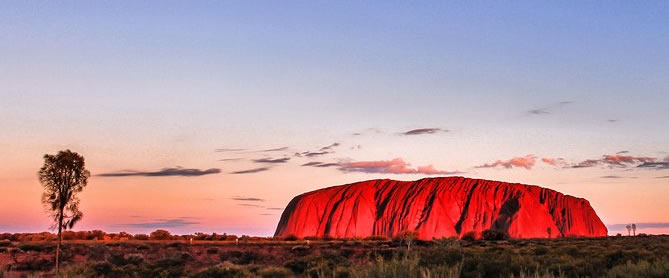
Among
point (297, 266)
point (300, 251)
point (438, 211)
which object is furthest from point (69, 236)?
point (438, 211)

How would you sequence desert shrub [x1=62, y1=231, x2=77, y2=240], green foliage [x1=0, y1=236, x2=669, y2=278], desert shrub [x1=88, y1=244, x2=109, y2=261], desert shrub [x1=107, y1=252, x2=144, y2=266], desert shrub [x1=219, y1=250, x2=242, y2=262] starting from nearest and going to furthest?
green foliage [x1=0, y1=236, x2=669, y2=278] < desert shrub [x1=107, y1=252, x2=144, y2=266] < desert shrub [x1=88, y1=244, x2=109, y2=261] < desert shrub [x1=219, y1=250, x2=242, y2=262] < desert shrub [x1=62, y1=231, x2=77, y2=240]

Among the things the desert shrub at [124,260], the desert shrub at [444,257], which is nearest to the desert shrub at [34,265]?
the desert shrub at [124,260]

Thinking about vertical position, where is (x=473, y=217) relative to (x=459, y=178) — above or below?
below

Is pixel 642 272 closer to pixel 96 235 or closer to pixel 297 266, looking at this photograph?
pixel 297 266

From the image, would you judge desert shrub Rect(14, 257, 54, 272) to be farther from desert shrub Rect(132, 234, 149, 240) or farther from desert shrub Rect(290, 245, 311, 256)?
desert shrub Rect(132, 234, 149, 240)

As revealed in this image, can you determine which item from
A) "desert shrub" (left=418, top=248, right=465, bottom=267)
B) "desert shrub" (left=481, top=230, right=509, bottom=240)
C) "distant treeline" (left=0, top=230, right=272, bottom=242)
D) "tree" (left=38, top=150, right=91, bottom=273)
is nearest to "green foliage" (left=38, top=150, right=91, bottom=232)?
"tree" (left=38, top=150, right=91, bottom=273)

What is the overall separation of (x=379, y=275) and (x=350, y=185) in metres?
91.8

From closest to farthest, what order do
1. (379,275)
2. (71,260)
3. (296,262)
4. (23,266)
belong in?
(379,275) < (296,262) < (23,266) < (71,260)

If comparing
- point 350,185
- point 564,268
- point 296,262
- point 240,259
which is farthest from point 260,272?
point 350,185

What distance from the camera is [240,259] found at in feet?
101

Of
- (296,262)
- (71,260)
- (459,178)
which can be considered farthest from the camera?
(459,178)

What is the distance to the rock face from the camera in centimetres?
9019

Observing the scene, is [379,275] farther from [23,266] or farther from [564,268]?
[23,266]

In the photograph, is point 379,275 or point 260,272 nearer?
point 379,275
